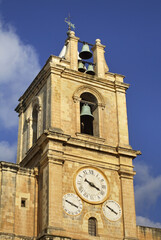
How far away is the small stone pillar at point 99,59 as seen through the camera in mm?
39441

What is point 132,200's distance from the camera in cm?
3456

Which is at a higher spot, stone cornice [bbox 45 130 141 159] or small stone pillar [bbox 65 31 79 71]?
small stone pillar [bbox 65 31 79 71]

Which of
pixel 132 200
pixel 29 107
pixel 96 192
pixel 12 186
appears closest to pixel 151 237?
pixel 132 200

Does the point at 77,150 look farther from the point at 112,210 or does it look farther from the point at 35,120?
the point at 35,120

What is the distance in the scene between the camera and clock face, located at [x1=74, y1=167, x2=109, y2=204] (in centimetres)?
3316

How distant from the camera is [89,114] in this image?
3694cm

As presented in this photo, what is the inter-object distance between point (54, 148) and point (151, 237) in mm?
9094

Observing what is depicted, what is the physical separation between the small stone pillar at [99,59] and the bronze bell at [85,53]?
1.60ft

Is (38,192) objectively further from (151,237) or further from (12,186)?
(151,237)

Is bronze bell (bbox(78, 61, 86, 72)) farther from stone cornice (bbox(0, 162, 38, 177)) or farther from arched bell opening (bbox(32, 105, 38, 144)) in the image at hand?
stone cornice (bbox(0, 162, 38, 177))

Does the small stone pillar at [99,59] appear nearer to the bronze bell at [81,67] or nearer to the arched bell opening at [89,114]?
the bronze bell at [81,67]

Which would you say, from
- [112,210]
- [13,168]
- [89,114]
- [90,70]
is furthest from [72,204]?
[90,70]

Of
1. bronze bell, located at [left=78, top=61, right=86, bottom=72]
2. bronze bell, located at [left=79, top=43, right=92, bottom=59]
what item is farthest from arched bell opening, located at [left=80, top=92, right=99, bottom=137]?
bronze bell, located at [left=79, top=43, right=92, bottom=59]

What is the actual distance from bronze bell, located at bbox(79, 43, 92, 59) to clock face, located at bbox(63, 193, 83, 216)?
12.8 m
